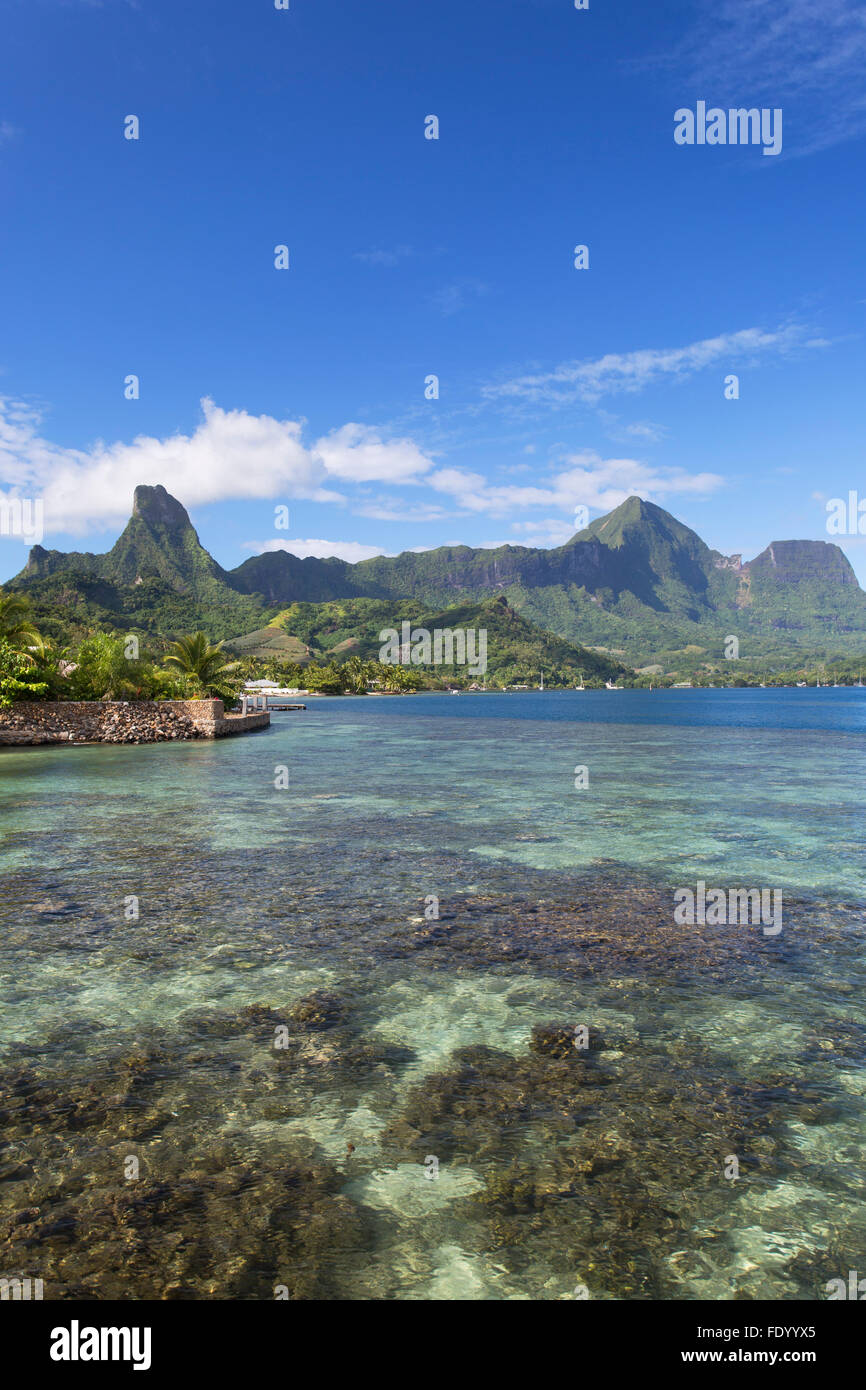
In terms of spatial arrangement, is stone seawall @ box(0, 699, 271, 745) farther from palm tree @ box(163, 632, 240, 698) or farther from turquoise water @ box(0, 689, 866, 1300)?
turquoise water @ box(0, 689, 866, 1300)

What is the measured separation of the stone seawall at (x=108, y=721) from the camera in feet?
129

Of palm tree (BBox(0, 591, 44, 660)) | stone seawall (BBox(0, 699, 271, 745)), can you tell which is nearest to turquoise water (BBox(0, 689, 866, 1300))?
stone seawall (BBox(0, 699, 271, 745))

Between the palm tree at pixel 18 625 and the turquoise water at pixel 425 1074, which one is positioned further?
the palm tree at pixel 18 625

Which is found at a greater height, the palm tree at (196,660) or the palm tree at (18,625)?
the palm tree at (18,625)

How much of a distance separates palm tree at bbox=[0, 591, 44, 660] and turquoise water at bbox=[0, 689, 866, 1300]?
28.7m

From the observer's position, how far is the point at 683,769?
31.8m

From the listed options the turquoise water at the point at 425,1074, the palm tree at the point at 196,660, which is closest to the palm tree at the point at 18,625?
the palm tree at the point at 196,660

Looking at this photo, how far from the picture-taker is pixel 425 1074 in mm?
5770

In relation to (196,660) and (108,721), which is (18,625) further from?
(196,660)

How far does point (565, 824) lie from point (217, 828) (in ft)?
27.5

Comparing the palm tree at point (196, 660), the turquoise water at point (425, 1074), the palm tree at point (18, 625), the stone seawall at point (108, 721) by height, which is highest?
the palm tree at point (18, 625)

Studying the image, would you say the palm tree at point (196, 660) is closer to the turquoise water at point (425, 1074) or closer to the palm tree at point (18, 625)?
the palm tree at point (18, 625)

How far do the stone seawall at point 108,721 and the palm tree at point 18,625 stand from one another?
321 cm
